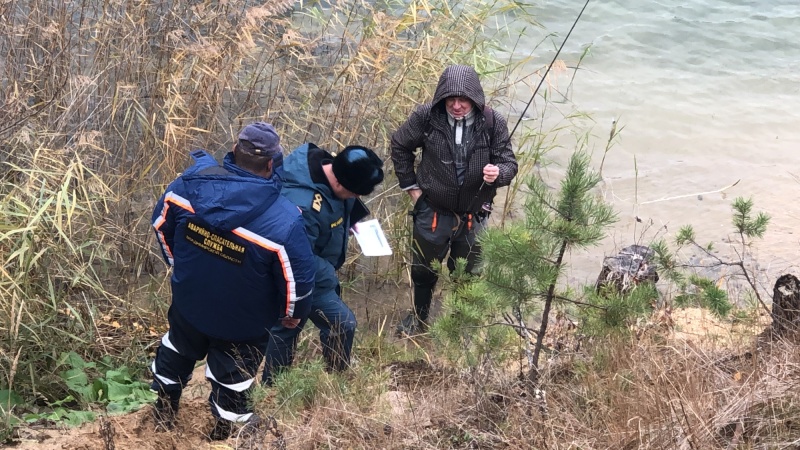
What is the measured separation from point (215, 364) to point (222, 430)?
0.32m

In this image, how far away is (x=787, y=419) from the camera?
2352 millimetres

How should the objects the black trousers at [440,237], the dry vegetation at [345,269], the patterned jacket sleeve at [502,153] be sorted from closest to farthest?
the dry vegetation at [345,269] < the patterned jacket sleeve at [502,153] < the black trousers at [440,237]

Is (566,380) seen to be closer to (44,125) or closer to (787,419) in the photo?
(787,419)

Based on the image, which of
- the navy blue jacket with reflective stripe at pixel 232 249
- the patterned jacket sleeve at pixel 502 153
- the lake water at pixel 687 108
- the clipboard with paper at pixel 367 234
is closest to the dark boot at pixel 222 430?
the navy blue jacket with reflective stripe at pixel 232 249

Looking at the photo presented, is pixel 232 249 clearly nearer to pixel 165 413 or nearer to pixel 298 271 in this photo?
pixel 298 271

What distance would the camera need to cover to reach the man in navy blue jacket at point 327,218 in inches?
133

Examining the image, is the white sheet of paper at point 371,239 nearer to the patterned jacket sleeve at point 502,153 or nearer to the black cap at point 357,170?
the black cap at point 357,170

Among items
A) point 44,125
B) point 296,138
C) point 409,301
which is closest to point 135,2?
point 44,125

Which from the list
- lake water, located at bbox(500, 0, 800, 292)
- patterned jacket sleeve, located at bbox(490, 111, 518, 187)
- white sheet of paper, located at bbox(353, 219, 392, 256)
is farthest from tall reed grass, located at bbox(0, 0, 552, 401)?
lake water, located at bbox(500, 0, 800, 292)

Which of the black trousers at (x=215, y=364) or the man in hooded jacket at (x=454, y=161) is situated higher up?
the man in hooded jacket at (x=454, y=161)

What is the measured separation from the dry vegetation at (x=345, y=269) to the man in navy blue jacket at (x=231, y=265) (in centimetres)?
23

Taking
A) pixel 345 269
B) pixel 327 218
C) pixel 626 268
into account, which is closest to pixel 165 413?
pixel 327 218

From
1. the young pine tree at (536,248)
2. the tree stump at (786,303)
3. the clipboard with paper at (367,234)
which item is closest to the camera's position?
the young pine tree at (536,248)

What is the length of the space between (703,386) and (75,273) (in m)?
2.87
